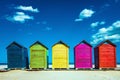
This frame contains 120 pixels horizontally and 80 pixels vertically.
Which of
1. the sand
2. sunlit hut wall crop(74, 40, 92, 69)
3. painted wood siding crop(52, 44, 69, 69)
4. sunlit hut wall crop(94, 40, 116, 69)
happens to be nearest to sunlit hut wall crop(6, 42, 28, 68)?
painted wood siding crop(52, 44, 69, 69)

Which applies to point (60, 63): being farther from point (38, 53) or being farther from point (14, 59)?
point (14, 59)

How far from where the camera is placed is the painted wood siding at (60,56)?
4231 centimetres

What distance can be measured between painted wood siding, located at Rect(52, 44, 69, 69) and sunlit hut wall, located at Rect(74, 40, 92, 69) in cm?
156

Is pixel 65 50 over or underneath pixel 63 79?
over

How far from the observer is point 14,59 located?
43.6 m

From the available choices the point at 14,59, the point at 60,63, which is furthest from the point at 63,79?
the point at 14,59

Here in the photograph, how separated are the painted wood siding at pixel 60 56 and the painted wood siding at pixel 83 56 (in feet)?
5.20

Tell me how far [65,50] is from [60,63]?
2159 millimetres

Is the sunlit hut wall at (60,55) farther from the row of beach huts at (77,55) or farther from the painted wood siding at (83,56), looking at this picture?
the painted wood siding at (83,56)

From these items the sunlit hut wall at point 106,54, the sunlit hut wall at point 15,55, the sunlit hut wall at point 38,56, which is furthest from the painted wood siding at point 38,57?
the sunlit hut wall at point 106,54

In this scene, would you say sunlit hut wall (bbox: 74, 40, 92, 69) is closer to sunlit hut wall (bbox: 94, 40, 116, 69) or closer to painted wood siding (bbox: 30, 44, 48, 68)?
sunlit hut wall (bbox: 94, 40, 116, 69)

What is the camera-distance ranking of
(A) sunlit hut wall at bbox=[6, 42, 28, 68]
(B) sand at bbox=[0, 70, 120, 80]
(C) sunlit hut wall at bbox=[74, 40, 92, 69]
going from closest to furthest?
(B) sand at bbox=[0, 70, 120, 80] < (C) sunlit hut wall at bbox=[74, 40, 92, 69] < (A) sunlit hut wall at bbox=[6, 42, 28, 68]

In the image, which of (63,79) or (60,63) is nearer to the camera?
(63,79)

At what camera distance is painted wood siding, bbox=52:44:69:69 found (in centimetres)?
4231
